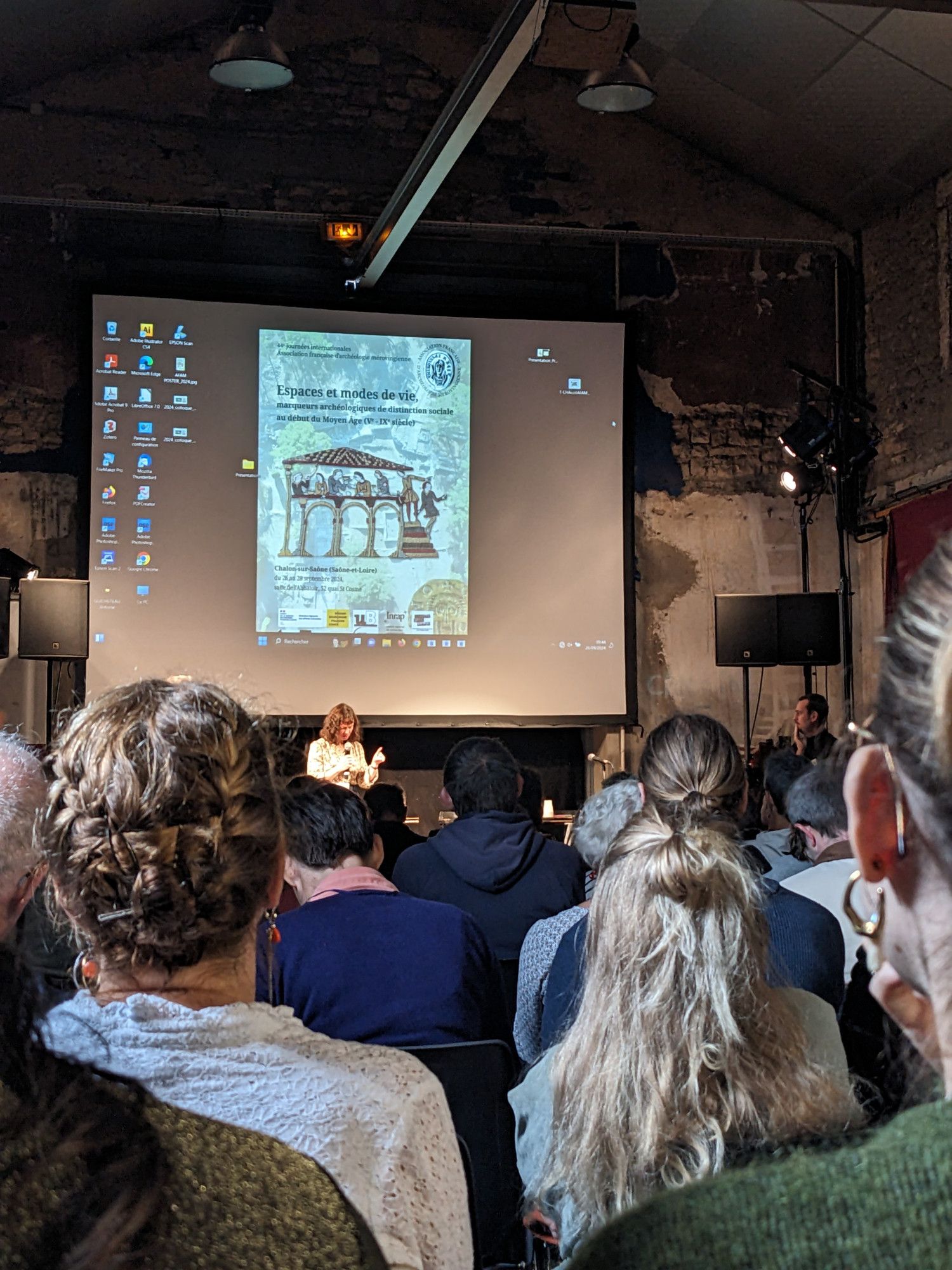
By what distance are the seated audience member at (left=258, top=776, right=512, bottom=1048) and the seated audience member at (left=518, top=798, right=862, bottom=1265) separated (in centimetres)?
69

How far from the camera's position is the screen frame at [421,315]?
7.94 m

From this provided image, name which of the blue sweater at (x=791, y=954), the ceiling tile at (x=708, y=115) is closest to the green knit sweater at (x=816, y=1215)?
the blue sweater at (x=791, y=954)

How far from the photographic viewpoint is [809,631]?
7.80m

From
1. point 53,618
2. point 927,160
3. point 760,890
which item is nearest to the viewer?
point 760,890

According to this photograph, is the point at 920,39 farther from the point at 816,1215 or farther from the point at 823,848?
the point at 816,1215

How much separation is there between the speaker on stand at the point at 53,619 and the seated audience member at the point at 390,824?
2470 millimetres

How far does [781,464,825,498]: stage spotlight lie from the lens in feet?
27.2

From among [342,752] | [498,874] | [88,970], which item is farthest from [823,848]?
[342,752]

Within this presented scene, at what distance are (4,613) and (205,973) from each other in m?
6.32

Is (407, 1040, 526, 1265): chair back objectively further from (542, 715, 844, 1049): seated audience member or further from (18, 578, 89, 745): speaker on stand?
(18, 578, 89, 745): speaker on stand

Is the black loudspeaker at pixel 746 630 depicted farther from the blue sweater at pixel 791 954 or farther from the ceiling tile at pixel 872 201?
the blue sweater at pixel 791 954

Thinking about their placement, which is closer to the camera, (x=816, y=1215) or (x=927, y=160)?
(x=816, y=1215)

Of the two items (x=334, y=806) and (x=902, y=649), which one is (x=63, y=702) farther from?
(x=902, y=649)

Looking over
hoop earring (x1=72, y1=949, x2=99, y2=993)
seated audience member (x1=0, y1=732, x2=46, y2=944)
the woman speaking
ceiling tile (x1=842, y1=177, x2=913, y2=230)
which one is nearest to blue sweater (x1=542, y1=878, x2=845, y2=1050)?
seated audience member (x1=0, y1=732, x2=46, y2=944)
